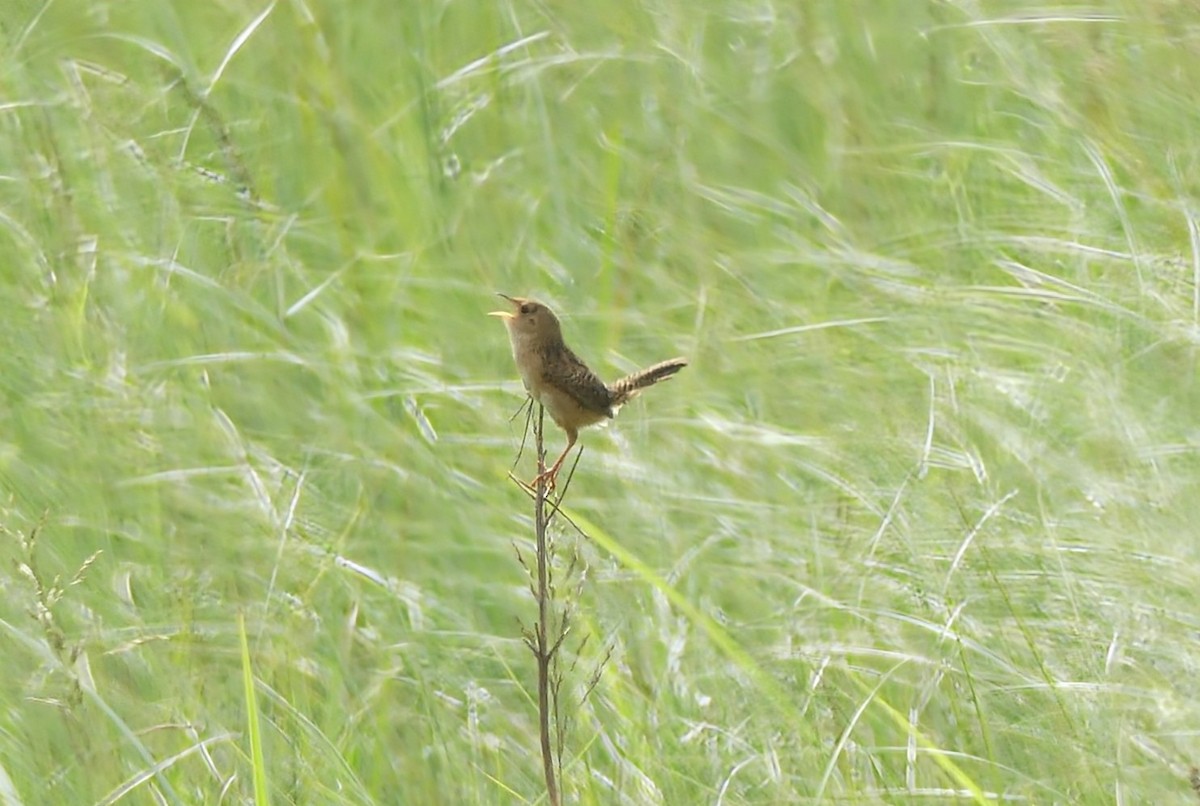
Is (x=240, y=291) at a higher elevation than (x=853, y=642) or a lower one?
higher

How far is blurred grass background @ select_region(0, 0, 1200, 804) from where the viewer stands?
124 inches

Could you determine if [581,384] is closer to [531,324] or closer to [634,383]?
[531,324]

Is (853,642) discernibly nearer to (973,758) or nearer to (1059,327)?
(973,758)

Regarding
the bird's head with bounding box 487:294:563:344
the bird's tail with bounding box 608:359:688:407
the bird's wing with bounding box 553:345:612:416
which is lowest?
the bird's tail with bounding box 608:359:688:407

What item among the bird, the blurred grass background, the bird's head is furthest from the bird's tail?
the blurred grass background

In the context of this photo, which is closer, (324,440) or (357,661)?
(357,661)

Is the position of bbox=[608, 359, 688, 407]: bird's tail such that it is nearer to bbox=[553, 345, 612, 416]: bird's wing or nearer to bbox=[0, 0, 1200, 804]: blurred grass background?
bbox=[553, 345, 612, 416]: bird's wing

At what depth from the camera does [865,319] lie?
167 inches

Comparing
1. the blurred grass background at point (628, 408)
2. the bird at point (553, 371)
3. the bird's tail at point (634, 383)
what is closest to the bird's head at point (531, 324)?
the bird at point (553, 371)

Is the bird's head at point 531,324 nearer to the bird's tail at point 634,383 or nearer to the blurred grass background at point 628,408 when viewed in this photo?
the bird's tail at point 634,383

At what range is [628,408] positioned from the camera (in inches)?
160

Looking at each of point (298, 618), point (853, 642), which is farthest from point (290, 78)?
point (853, 642)

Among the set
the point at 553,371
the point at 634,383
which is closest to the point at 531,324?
the point at 553,371

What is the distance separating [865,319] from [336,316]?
1261mm
